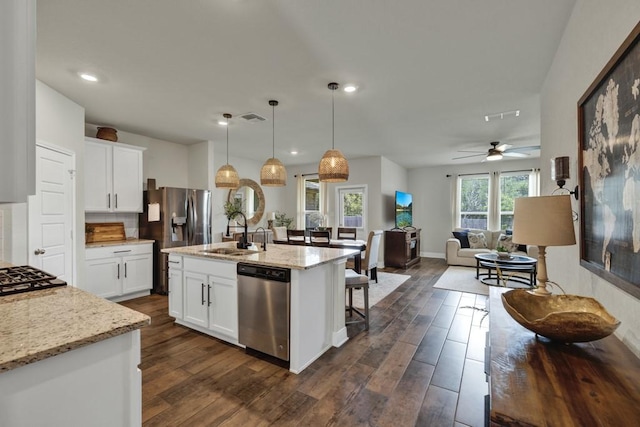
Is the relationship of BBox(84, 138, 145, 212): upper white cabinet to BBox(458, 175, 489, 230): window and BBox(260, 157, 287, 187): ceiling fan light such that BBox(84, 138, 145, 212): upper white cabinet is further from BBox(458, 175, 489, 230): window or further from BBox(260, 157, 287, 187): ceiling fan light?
BBox(458, 175, 489, 230): window

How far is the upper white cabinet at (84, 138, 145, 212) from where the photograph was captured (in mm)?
4082

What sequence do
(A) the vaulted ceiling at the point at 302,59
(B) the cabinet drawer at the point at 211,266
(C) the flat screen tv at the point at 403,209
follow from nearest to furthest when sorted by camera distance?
(A) the vaulted ceiling at the point at 302,59
(B) the cabinet drawer at the point at 211,266
(C) the flat screen tv at the point at 403,209

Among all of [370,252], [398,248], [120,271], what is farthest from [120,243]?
[398,248]

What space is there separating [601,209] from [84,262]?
5.10 metres

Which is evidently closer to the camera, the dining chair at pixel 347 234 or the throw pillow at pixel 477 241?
the dining chair at pixel 347 234

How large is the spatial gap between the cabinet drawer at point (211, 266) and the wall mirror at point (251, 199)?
3.74 metres

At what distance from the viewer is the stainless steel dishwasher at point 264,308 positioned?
7.88ft

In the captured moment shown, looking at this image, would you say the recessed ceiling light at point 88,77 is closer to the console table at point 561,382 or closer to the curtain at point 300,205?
the console table at point 561,382

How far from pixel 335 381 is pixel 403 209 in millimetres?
5777

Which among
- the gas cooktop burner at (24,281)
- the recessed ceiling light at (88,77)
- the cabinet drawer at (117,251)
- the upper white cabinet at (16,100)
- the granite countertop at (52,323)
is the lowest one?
the cabinet drawer at (117,251)

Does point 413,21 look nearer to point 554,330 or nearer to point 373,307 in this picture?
point 554,330

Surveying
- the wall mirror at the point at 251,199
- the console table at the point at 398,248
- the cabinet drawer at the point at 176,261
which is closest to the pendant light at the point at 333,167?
the cabinet drawer at the point at 176,261

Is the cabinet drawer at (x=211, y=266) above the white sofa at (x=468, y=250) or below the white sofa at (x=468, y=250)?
above

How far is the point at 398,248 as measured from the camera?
659 cm
